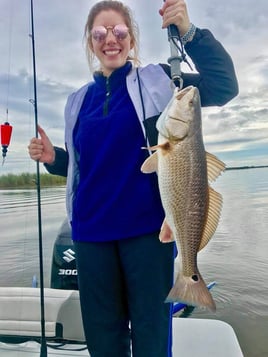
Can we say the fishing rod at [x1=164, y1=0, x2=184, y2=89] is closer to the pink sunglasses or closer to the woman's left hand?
the woman's left hand

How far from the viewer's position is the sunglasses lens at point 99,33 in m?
1.62

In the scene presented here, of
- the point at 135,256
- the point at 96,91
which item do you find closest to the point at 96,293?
Result: the point at 135,256

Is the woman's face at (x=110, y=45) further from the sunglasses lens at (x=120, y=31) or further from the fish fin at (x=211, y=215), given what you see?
the fish fin at (x=211, y=215)

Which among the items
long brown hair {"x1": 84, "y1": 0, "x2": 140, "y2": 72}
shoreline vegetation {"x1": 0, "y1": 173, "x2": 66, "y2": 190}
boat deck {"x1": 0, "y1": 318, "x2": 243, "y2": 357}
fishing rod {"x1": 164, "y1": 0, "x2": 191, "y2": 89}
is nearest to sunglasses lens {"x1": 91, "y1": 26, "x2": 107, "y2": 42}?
long brown hair {"x1": 84, "y1": 0, "x2": 140, "y2": 72}

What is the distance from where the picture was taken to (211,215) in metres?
1.36

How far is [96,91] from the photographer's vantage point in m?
1.69

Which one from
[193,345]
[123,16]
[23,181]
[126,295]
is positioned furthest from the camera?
[23,181]

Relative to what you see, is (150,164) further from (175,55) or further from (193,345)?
(193,345)

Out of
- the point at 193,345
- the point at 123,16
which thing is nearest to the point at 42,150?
the point at 123,16

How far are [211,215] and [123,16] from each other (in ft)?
3.08

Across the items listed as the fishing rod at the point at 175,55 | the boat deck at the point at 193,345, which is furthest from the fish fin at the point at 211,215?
the boat deck at the point at 193,345

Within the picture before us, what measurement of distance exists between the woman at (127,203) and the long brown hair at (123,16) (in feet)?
0.41

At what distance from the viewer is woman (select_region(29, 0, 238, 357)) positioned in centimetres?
146

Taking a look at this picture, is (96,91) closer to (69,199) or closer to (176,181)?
(69,199)
